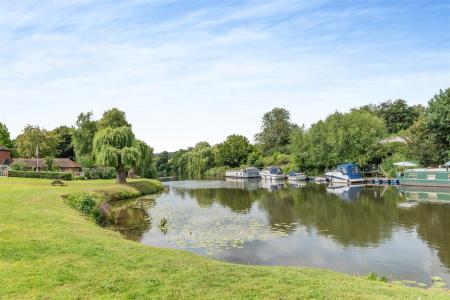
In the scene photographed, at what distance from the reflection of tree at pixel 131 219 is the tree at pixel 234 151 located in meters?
74.6

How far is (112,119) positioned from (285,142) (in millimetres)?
63704

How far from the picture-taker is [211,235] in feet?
78.0

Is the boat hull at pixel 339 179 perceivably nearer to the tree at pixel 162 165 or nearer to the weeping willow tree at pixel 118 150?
the weeping willow tree at pixel 118 150

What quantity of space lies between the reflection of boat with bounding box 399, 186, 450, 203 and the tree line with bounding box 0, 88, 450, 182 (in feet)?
26.1

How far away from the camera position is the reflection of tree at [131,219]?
2526 centimetres

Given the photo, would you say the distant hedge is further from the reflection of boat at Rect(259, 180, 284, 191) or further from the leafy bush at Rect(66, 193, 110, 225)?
the reflection of boat at Rect(259, 180, 284, 191)

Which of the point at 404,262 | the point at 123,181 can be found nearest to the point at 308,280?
the point at 404,262

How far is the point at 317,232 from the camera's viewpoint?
2448 centimetres

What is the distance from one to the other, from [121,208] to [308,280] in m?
29.0

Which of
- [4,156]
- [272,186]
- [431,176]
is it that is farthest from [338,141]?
[4,156]

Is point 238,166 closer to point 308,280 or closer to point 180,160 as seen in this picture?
point 180,160

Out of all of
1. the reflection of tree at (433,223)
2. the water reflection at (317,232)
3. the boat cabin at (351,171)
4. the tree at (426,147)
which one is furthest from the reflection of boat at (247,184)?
the reflection of tree at (433,223)

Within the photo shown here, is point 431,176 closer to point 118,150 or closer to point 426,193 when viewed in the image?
point 426,193

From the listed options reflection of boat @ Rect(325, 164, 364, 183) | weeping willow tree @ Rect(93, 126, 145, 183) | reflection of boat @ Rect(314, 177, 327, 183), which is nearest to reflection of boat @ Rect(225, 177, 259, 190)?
reflection of boat @ Rect(314, 177, 327, 183)
